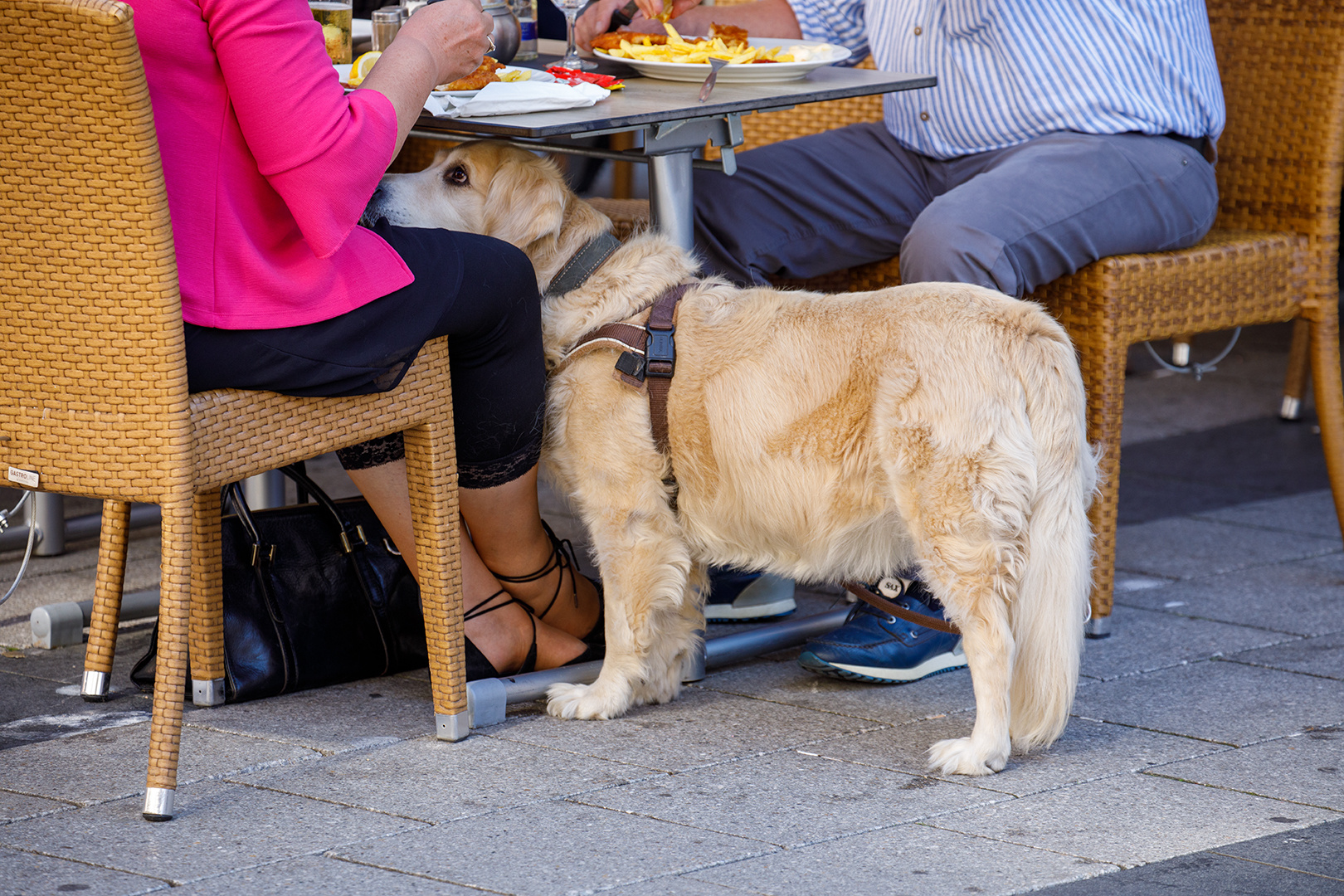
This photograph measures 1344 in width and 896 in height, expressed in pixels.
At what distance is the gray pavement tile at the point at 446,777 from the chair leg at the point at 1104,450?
1.28 metres

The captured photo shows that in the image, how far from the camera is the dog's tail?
2359 millimetres

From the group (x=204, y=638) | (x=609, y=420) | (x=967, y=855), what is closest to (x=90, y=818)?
(x=204, y=638)

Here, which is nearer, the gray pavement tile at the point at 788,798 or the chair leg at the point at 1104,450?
the gray pavement tile at the point at 788,798

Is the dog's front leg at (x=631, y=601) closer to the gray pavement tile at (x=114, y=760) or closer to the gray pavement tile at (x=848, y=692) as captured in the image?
the gray pavement tile at (x=848, y=692)

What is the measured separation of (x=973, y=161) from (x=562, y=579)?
1438 mm

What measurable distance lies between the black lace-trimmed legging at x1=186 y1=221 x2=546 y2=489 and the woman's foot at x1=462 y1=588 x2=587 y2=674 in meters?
0.29

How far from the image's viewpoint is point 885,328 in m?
2.42

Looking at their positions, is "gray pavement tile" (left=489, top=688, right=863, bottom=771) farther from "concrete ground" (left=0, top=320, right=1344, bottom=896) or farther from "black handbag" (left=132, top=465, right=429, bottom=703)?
"black handbag" (left=132, top=465, right=429, bottom=703)

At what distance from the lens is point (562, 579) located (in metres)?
2.97

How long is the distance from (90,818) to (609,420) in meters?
1.12

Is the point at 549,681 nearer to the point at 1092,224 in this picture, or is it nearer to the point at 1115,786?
the point at 1115,786

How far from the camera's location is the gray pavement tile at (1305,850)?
1.99 m

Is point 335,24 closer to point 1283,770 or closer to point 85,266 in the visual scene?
point 85,266

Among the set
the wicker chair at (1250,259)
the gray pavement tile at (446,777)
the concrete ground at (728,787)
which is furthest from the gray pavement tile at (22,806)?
the wicker chair at (1250,259)
